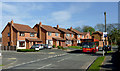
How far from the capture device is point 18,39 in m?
45.0

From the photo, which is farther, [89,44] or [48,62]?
[89,44]

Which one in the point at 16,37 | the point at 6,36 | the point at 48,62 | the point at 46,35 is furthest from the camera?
the point at 46,35

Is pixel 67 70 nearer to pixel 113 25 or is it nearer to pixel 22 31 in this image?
pixel 22 31

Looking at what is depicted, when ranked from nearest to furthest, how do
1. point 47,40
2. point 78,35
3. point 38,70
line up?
point 38,70 → point 47,40 → point 78,35

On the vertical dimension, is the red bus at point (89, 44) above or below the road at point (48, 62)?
above

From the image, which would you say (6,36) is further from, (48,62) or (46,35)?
(48,62)

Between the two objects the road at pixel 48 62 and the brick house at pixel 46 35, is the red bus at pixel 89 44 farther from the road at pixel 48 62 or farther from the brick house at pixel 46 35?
the brick house at pixel 46 35

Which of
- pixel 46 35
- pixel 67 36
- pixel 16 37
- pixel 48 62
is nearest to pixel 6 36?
pixel 16 37

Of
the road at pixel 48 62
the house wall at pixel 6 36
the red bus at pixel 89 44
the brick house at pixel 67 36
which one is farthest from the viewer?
the brick house at pixel 67 36

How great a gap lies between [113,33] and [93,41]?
74.9 ft

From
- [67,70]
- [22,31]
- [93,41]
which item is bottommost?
[67,70]

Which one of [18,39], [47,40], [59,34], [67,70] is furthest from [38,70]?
[59,34]

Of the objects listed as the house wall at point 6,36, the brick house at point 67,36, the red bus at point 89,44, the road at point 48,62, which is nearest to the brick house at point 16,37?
the house wall at point 6,36

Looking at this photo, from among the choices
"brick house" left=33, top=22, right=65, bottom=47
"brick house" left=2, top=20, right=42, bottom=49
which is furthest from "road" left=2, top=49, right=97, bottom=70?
"brick house" left=33, top=22, right=65, bottom=47
